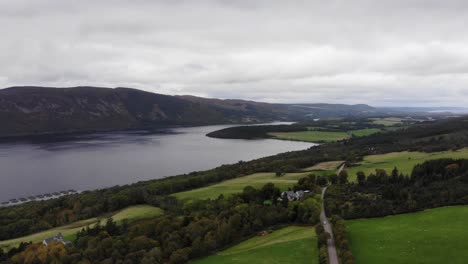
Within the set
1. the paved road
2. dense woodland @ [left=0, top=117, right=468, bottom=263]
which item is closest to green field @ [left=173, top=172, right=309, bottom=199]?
dense woodland @ [left=0, top=117, right=468, bottom=263]

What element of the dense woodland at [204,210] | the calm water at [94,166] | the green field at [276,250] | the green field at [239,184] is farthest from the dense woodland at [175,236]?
the calm water at [94,166]

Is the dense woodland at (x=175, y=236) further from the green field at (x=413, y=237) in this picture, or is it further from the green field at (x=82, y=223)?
→ the green field at (x=413, y=237)

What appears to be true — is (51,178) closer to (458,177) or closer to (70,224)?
(70,224)

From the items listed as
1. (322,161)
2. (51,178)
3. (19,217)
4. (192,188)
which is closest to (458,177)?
(322,161)

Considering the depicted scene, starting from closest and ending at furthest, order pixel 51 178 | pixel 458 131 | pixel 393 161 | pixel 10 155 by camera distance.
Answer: pixel 393 161
pixel 51 178
pixel 458 131
pixel 10 155

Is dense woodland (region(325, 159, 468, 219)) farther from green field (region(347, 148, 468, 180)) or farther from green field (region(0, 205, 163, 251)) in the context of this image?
green field (region(0, 205, 163, 251))

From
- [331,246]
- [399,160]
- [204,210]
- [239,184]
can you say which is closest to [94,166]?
[239,184]
